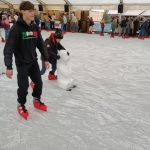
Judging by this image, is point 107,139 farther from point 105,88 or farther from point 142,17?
point 142,17

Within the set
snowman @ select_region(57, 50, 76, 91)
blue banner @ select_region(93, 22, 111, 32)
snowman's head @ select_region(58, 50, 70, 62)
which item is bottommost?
snowman @ select_region(57, 50, 76, 91)

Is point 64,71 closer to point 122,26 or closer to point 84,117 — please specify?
point 84,117

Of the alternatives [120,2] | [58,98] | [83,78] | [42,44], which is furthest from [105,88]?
[120,2]

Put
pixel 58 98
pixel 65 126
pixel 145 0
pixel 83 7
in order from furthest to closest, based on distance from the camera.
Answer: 1. pixel 83 7
2. pixel 145 0
3. pixel 58 98
4. pixel 65 126

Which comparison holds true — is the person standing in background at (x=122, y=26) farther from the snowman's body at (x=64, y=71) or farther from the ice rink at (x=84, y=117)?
the snowman's body at (x=64, y=71)

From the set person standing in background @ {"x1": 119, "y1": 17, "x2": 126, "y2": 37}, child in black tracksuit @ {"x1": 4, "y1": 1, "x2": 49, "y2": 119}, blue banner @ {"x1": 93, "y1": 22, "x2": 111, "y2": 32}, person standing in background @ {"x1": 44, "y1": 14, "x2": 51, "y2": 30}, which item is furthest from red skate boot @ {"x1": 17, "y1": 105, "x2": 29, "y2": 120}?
person standing in background @ {"x1": 44, "y1": 14, "x2": 51, "y2": 30}

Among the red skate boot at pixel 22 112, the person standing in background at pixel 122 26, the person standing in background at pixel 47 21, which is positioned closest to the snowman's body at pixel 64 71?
the red skate boot at pixel 22 112

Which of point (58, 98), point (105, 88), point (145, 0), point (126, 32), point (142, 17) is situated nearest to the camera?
point (58, 98)

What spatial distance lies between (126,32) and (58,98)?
9796 mm

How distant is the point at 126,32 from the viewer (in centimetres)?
1134

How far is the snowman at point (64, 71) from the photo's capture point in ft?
9.74

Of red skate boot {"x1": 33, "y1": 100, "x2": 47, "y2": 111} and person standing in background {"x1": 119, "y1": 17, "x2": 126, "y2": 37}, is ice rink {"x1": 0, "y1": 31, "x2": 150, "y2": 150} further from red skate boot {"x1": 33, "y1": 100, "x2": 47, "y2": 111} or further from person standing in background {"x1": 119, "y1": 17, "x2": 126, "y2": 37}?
person standing in background {"x1": 119, "y1": 17, "x2": 126, "y2": 37}

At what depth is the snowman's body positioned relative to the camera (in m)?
2.97

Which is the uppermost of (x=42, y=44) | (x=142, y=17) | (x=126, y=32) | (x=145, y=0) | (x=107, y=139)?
(x=145, y=0)
